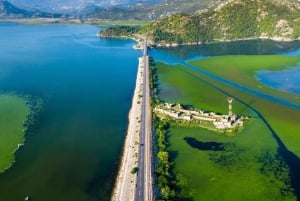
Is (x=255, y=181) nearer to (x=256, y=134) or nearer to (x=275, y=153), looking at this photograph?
(x=275, y=153)

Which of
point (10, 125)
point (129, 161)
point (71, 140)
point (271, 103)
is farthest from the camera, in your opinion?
point (271, 103)

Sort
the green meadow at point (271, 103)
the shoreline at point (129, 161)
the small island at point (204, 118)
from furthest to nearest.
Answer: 1. the small island at point (204, 118)
2. the green meadow at point (271, 103)
3. the shoreline at point (129, 161)

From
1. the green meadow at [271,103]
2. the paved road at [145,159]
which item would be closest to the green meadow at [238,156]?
the green meadow at [271,103]

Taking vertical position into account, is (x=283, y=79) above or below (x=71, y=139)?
above

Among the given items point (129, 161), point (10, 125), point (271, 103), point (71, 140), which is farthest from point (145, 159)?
point (271, 103)

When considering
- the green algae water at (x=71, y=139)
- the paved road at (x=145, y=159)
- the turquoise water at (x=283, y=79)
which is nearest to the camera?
the paved road at (x=145, y=159)

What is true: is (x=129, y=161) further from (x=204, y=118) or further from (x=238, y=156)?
(x=204, y=118)

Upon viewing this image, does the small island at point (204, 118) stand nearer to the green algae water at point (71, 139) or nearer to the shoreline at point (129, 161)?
the shoreline at point (129, 161)
